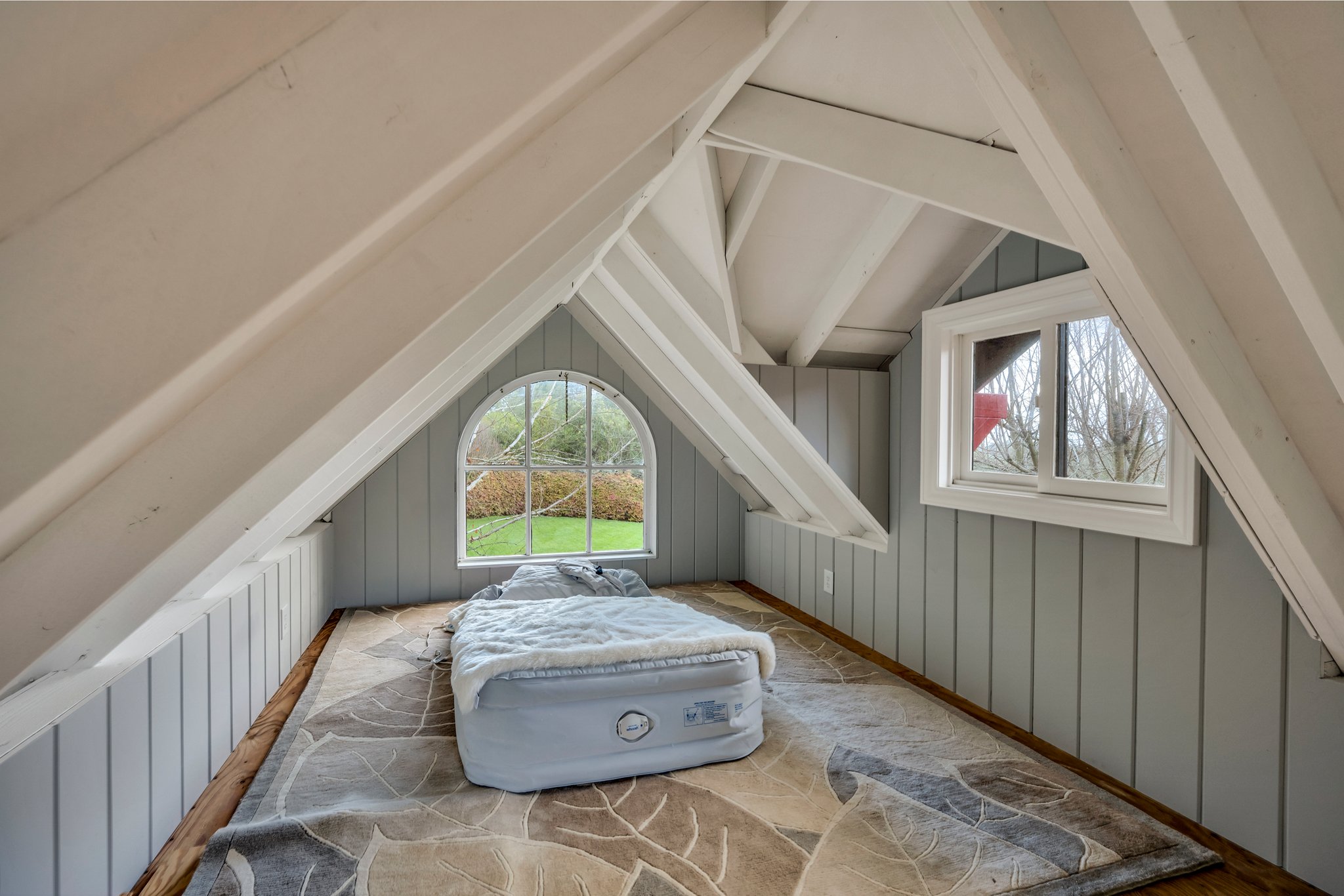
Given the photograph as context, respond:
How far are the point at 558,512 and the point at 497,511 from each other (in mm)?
478

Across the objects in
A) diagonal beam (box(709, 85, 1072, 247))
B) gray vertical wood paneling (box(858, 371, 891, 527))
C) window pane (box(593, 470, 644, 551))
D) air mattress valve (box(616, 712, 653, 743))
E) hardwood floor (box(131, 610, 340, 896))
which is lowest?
hardwood floor (box(131, 610, 340, 896))

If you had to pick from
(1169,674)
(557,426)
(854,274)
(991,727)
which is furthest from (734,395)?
(557,426)

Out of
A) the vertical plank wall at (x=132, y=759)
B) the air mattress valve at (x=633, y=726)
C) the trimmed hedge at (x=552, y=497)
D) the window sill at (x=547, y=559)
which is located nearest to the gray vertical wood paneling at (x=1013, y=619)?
the air mattress valve at (x=633, y=726)

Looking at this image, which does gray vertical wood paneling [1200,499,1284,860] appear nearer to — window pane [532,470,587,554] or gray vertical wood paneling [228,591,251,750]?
gray vertical wood paneling [228,591,251,750]

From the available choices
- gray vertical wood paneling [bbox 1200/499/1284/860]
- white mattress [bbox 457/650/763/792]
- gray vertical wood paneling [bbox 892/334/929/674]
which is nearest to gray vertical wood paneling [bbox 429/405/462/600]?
white mattress [bbox 457/650/763/792]

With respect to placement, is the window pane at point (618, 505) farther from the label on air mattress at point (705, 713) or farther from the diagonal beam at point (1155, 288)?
the diagonal beam at point (1155, 288)

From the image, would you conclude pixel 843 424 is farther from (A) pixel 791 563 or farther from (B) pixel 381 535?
(B) pixel 381 535

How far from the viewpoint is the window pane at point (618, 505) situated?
5023 millimetres

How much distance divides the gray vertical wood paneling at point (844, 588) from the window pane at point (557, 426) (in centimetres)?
192

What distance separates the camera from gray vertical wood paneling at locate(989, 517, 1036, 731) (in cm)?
223

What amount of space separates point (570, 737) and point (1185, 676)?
170 centimetres

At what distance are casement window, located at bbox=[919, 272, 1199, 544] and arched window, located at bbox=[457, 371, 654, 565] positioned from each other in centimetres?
217

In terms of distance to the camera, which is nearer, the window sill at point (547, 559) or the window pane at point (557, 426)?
the window sill at point (547, 559)

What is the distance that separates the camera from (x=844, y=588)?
3.37 metres
